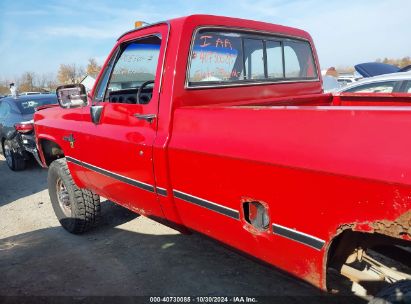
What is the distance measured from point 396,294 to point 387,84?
4.34 meters

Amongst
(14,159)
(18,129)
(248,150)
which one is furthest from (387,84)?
(14,159)

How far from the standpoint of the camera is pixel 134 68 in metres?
2.97

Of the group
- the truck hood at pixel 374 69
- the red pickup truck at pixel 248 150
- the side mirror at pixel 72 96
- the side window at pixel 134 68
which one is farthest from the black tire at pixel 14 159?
the truck hood at pixel 374 69

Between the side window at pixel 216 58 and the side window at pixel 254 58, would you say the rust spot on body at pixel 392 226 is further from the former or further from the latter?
the side window at pixel 254 58

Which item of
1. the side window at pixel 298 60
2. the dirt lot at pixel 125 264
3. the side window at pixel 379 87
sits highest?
the side window at pixel 298 60

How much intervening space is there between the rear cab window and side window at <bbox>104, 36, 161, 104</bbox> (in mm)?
325

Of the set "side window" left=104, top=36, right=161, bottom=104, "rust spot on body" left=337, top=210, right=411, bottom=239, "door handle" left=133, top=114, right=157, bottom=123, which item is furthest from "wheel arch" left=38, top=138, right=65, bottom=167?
"rust spot on body" left=337, top=210, right=411, bottom=239

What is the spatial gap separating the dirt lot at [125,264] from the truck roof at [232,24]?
1.48m

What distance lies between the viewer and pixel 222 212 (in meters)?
2.00

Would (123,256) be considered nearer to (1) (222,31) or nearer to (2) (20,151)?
(1) (222,31)

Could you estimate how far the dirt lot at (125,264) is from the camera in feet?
9.09

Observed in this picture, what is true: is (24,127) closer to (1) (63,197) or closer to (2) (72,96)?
(1) (63,197)

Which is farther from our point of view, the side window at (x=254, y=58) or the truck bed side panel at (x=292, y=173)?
the side window at (x=254, y=58)

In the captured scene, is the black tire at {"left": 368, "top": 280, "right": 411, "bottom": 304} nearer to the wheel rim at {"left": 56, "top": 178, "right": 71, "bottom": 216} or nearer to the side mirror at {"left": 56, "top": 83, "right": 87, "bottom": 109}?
the side mirror at {"left": 56, "top": 83, "right": 87, "bottom": 109}
